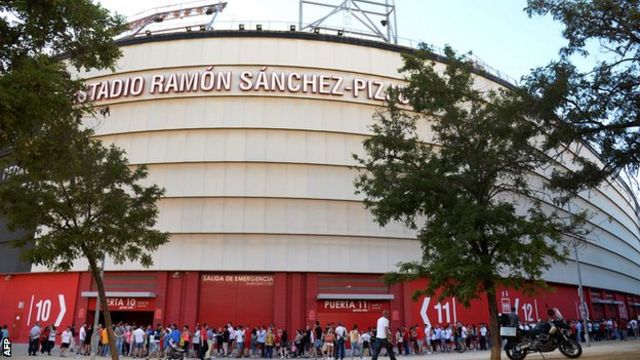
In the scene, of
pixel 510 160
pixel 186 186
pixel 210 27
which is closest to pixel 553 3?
pixel 510 160

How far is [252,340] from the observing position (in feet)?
91.5

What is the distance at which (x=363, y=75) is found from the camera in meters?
35.2

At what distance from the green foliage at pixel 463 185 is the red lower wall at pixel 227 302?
14913 mm

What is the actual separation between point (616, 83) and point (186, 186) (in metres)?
25.8

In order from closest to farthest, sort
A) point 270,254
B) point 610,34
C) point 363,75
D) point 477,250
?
point 610,34, point 477,250, point 270,254, point 363,75

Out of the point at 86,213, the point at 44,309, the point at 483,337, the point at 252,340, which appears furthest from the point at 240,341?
the point at 483,337

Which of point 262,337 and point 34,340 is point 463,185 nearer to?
point 262,337

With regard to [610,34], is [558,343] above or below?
below

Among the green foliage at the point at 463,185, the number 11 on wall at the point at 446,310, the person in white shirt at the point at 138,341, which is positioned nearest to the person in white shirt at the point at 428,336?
the number 11 on wall at the point at 446,310

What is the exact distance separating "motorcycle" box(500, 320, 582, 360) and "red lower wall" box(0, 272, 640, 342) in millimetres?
13836

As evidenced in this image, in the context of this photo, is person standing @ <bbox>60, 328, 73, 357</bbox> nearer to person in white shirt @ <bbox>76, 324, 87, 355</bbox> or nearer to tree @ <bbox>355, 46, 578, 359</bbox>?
person in white shirt @ <bbox>76, 324, 87, 355</bbox>

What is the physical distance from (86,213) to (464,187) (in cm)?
1311

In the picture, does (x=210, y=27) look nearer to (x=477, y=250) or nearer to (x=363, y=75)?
(x=363, y=75)

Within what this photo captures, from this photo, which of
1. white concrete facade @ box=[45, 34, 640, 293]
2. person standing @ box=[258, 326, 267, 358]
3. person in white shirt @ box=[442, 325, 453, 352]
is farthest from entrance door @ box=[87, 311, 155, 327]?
person in white shirt @ box=[442, 325, 453, 352]
